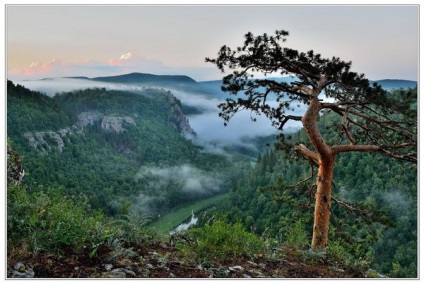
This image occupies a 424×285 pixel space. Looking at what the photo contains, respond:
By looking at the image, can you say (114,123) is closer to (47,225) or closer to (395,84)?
(47,225)

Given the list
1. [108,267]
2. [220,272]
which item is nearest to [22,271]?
[108,267]

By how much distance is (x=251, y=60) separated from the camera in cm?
553

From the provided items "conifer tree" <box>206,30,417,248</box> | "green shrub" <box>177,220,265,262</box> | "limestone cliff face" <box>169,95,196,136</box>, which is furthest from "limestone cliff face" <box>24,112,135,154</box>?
"green shrub" <box>177,220,265,262</box>

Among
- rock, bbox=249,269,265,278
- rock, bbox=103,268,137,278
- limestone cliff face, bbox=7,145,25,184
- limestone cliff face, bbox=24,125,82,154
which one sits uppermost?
limestone cliff face, bbox=24,125,82,154

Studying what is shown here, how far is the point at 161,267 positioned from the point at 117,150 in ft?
9.81

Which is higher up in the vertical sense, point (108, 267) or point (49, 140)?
point (49, 140)

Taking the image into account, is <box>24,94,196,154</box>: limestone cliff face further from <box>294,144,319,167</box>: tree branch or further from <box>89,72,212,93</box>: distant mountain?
<box>294,144,319,167</box>: tree branch

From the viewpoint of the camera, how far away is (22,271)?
386 centimetres

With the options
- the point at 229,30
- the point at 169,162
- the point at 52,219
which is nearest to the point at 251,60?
the point at 229,30

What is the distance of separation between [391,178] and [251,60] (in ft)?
10.5

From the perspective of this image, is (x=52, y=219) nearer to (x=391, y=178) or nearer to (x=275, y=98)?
(x=275, y=98)

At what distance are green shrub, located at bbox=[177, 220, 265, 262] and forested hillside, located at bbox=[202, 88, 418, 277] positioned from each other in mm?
643

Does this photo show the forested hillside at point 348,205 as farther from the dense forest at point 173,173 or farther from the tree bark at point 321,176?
the tree bark at point 321,176

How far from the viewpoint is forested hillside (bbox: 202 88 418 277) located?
560cm
